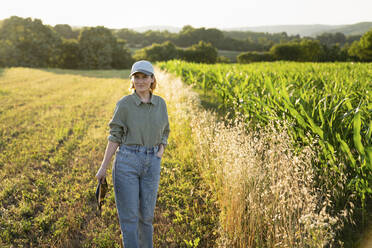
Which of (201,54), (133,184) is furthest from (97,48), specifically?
(133,184)

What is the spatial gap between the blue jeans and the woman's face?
562mm

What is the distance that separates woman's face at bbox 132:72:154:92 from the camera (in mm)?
2547

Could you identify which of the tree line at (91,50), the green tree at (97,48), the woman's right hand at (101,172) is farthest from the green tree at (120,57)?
the woman's right hand at (101,172)

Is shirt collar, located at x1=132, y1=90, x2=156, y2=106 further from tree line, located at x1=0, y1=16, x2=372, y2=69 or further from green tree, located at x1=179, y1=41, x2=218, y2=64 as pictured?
green tree, located at x1=179, y1=41, x2=218, y2=64

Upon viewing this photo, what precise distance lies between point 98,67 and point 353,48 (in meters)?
51.0

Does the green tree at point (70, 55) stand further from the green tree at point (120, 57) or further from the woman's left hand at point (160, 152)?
the woman's left hand at point (160, 152)

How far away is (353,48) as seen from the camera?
54188 millimetres

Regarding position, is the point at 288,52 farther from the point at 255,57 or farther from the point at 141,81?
the point at 141,81

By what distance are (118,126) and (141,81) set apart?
19.3 inches

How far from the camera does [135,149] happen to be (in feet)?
8.18

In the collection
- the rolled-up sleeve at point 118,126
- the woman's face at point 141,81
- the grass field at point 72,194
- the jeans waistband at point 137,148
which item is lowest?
the grass field at point 72,194

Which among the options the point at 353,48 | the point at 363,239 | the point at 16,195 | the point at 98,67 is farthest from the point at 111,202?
the point at 353,48

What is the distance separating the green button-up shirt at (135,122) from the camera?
2.48 meters

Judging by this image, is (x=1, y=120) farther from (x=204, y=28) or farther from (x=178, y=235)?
(x=204, y=28)
